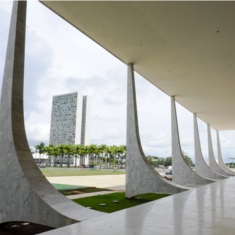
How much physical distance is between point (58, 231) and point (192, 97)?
12.5 m

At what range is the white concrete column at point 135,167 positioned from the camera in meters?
9.49

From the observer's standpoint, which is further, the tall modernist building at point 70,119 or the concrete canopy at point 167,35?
the tall modernist building at point 70,119

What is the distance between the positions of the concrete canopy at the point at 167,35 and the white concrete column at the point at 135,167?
52.9 inches

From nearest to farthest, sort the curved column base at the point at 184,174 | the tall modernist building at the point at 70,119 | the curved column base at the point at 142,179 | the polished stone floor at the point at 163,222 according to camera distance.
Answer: the polished stone floor at the point at 163,222 → the curved column base at the point at 142,179 → the curved column base at the point at 184,174 → the tall modernist building at the point at 70,119

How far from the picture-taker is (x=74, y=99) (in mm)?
55719

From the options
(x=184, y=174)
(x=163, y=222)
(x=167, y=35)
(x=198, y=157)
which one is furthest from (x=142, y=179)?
(x=198, y=157)

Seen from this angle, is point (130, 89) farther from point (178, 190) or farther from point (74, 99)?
point (74, 99)

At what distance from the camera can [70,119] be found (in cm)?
5747

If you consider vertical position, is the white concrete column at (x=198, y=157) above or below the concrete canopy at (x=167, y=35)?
below

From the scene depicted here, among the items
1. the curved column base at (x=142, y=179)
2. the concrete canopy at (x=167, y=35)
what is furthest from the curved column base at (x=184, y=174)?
the curved column base at (x=142, y=179)

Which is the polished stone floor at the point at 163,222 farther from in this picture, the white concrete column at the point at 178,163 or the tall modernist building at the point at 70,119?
the tall modernist building at the point at 70,119

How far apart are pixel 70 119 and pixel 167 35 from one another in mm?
51060

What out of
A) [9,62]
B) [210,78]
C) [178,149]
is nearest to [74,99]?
[178,149]

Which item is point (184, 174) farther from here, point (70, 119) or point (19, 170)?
point (70, 119)
